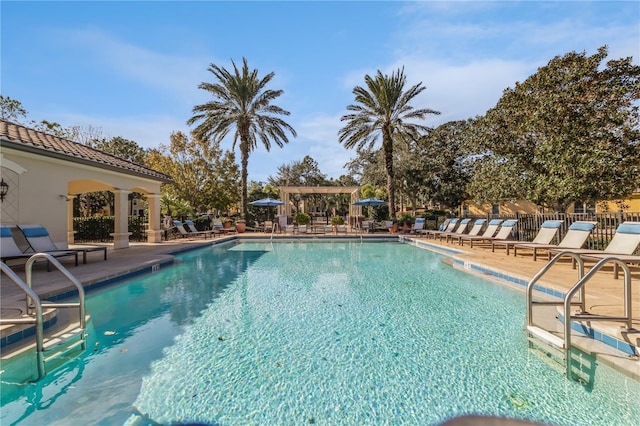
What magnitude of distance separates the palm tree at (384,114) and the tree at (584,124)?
6.23 metres

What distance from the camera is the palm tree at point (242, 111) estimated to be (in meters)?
20.6

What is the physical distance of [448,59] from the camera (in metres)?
11.6

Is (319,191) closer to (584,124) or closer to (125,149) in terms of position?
(584,124)

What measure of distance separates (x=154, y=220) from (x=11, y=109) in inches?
956

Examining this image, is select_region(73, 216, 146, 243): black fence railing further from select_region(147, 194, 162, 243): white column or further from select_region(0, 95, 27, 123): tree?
select_region(0, 95, 27, 123): tree

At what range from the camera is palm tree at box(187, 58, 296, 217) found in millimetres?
20578

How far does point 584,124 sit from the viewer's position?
1343 centimetres

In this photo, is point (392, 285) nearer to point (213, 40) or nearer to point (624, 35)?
point (213, 40)

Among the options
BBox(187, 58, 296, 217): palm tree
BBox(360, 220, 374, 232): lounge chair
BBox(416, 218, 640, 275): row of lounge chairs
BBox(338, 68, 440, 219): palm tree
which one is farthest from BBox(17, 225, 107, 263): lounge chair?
BBox(338, 68, 440, 219): palm tree

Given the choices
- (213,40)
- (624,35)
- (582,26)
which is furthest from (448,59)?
(213,40)

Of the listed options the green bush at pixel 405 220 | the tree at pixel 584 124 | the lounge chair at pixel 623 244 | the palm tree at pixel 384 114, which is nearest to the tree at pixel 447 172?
the green bush at pixel 405 220

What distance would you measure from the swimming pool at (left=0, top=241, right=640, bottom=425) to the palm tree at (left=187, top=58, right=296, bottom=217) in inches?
649

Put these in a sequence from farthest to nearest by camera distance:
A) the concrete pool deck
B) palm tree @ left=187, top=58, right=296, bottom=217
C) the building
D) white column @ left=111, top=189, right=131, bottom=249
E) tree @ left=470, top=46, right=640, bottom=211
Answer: palm tree @ left=187, top=58, right=296, bottom=217 → tree @ left=470, top=46, right=640, bottom=211 → white column @ left=111, top=189, right=131, bottom=249 → the building → the concrete pool deck

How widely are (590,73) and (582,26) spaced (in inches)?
159
